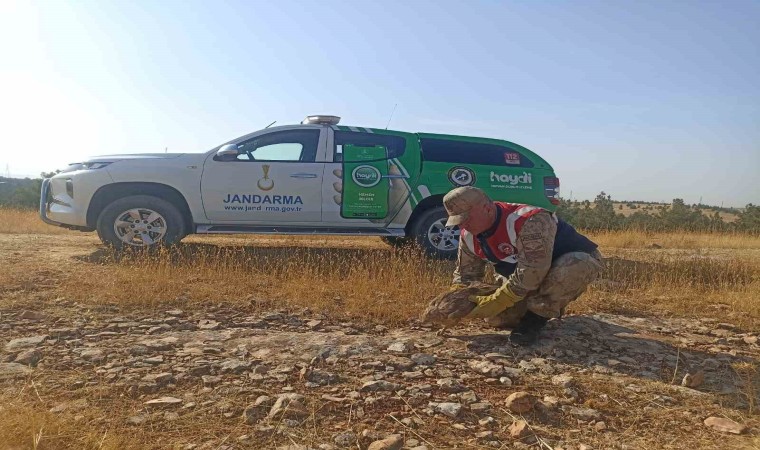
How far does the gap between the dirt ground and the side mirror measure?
2.34 meters

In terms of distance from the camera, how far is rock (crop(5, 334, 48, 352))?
10.1 feet

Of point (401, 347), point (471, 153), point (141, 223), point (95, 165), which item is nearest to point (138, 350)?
point (401, 347)

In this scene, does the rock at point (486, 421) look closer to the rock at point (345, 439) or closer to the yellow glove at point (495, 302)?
the rock at point (345, 439)

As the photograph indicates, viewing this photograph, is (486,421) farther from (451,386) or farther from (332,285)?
(332,285)

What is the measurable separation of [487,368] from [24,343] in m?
2.82

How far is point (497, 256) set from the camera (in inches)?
140

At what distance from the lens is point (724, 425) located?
97.7 inches

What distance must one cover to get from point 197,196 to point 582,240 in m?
4.56

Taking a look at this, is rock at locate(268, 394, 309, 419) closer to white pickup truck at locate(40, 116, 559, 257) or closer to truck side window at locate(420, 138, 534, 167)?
white pickup truck at locate(40, 116, 559, 257)

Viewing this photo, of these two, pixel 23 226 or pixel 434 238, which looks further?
pixel 23 226

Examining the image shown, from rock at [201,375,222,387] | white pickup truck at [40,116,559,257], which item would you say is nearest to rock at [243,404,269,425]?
rock at [201,375,222,387]

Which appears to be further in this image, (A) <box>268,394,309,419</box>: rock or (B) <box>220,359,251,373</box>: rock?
(B) <box>220,359,251,373</box>: rock

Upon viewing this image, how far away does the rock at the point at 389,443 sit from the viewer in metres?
2.20

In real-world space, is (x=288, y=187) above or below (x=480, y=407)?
above
